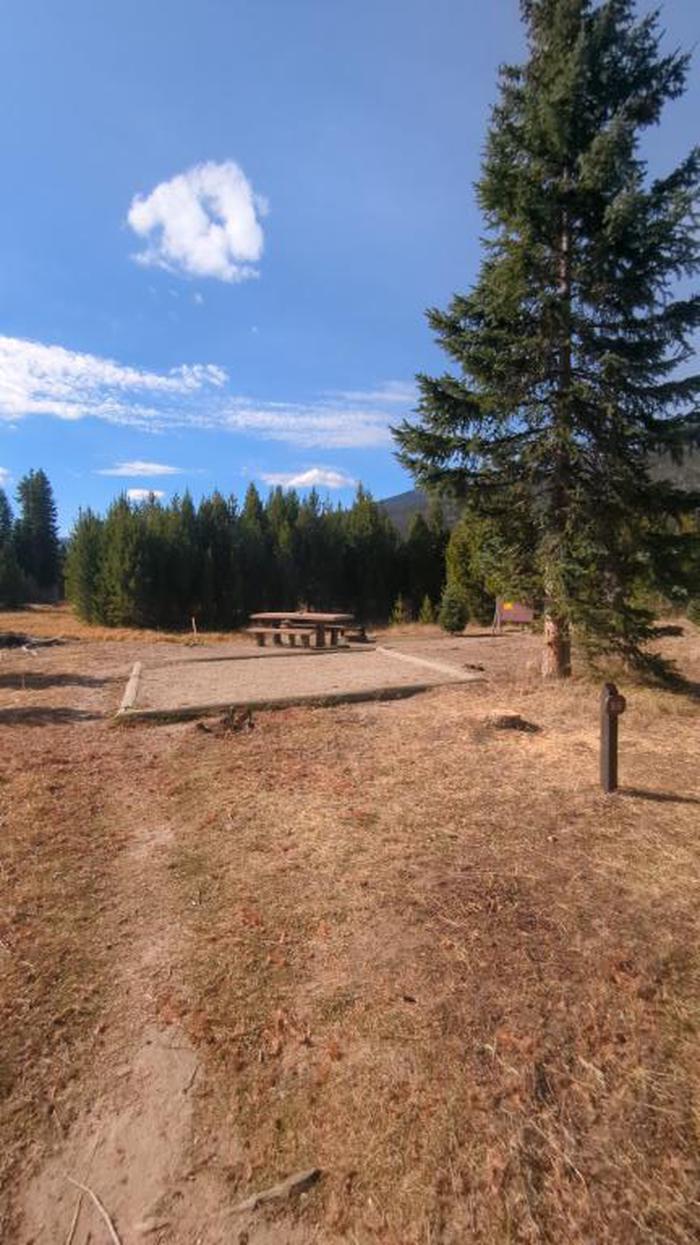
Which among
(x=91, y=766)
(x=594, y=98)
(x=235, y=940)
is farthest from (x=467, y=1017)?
(x=594, y=98)

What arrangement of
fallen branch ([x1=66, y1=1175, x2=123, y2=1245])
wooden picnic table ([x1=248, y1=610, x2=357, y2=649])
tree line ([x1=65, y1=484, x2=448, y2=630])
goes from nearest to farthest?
1. fallen branch ([x1=66, y1=1175, x2=123, y2=1245])
2. wooden picnic table ([x1=248, y1=610, x2=357, y2=649])
3. tree line ([x1=65, y1=484, x2=448, y2=630])

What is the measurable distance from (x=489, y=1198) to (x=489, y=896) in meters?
1.56

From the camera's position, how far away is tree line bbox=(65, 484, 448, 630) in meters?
28.9

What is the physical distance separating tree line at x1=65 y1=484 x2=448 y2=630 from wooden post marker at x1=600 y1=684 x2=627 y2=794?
926 inches

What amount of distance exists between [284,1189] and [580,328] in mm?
8720

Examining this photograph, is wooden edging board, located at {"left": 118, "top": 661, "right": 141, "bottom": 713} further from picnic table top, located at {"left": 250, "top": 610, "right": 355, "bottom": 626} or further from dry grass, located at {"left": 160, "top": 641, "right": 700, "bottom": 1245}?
picnic table top, located at {"left": 250, "top": 610, "right": 355, "bottom": 626}

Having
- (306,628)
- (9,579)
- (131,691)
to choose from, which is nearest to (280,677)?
(131,691)

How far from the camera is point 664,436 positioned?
779 cm

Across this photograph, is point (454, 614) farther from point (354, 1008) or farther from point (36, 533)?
point (36, 533)

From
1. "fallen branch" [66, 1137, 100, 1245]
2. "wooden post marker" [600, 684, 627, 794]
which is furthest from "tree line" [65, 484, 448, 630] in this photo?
"fallen branch" [66, 1137, 100, 1245]

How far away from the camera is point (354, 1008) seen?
245 cm

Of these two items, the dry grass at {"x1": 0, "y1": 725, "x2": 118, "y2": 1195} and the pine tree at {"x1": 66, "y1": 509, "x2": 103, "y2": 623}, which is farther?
the pine tree at {"x1": 66, "y1": 509, "x2": 103, "y2": 623}

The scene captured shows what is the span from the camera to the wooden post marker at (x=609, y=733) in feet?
14.9

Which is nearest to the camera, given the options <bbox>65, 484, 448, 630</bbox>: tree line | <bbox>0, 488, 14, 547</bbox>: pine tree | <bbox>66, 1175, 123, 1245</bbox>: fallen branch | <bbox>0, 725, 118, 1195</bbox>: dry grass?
<bbox>66, 1175, 123, 1245</bbox>: fallen branch
